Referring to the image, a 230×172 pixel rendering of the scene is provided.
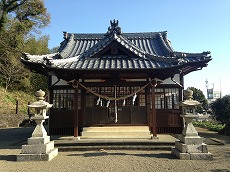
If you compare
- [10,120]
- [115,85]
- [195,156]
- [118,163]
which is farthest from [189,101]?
[10,120]

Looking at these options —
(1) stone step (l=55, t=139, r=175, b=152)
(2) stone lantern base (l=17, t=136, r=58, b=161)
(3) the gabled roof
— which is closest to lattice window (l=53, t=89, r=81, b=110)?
(3) the gabled roof

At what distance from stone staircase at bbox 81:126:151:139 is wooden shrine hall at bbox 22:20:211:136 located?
25cm

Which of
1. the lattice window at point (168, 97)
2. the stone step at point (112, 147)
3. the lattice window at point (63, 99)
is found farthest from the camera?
the lattice window at point (168, 97)

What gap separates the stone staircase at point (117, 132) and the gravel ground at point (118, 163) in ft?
7.97

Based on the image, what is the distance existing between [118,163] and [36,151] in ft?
11.4

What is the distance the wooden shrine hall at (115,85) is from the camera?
12.1 metres

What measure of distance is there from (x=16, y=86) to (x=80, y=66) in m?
25.3

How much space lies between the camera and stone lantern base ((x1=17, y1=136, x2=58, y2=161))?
8844 millimetres

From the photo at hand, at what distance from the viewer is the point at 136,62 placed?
12750 millimetres

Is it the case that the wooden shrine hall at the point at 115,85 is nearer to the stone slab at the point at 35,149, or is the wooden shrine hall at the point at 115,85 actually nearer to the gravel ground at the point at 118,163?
the gravel ground at the point at 118,163

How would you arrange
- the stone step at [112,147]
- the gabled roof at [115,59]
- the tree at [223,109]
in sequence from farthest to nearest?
the tree at [223,109] < the gabled roof at [115,59] < the stone step at [112,147]

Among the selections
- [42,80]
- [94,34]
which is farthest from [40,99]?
[42,80]

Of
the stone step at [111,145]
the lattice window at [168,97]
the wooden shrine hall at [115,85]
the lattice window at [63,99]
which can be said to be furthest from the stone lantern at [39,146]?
the lattice window at [168,97]

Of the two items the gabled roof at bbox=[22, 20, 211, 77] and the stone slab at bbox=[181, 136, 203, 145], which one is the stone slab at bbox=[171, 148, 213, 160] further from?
the gabled roof at bbox=[22, 20, 211, 77]
